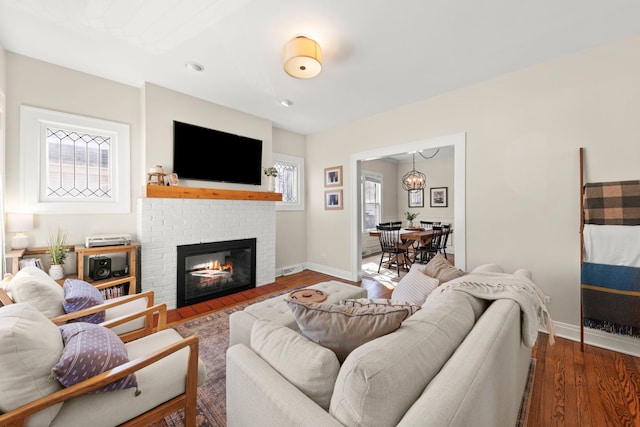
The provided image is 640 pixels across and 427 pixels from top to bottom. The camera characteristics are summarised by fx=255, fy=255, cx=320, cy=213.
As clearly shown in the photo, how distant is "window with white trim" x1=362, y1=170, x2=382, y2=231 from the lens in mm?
6734

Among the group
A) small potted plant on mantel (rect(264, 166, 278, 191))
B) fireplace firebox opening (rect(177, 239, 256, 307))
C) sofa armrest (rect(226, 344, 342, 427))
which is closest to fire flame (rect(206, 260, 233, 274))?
fireplace firebox opening (rect(177, 239, 256, 307))

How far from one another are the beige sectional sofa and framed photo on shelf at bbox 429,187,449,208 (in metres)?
6.12

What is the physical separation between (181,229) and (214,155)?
1.08 m

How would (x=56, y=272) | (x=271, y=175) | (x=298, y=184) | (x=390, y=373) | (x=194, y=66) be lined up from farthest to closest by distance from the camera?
1. (x=298, y=184)
2. (x=271, y=175)
3. (x=194, y=66)
4. (x=56, y=272)
5. (x=390, y=373)

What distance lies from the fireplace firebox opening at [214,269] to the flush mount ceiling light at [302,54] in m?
2.45

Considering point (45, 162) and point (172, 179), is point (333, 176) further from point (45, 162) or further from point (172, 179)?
point (45, 162)

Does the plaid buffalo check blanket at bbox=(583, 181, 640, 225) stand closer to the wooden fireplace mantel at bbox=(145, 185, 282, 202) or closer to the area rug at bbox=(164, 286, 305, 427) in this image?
the area rug at bbox=(164, 286, 305, 427)

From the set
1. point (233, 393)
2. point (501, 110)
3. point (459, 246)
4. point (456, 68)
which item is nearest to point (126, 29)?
point (233, 393)

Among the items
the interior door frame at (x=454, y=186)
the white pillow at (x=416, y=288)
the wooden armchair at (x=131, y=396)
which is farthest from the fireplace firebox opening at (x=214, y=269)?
the white pillow at (x=416, y=288)

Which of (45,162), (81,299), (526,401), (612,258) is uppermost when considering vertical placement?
(45,162)

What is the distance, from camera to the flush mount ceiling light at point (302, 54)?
2.03 metres

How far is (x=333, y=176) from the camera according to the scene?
450cm

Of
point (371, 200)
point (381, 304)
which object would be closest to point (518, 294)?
point (381, 304)

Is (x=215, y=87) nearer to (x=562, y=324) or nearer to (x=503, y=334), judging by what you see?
(x=503, y=334)
